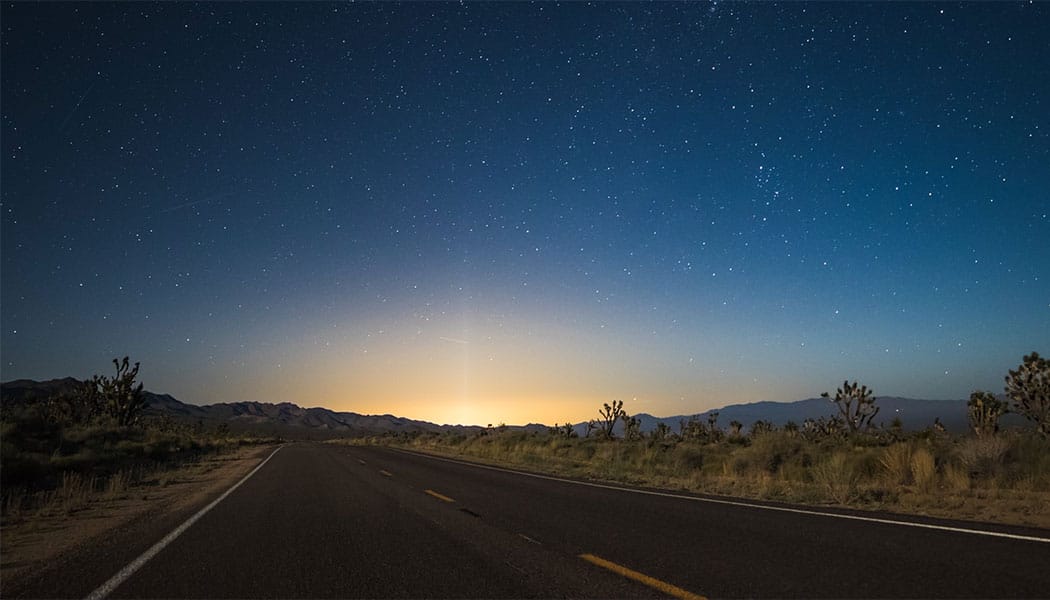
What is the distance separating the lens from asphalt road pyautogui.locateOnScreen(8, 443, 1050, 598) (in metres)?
5.52

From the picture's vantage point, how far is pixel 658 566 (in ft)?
20.5

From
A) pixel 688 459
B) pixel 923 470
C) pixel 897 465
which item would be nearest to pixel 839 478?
pixel 923 470

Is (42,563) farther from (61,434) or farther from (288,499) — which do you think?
(61,434)

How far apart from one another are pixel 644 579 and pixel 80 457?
25.5 meters

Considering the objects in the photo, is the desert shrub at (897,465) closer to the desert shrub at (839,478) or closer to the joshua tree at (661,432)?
the desert shrub at (839,478)

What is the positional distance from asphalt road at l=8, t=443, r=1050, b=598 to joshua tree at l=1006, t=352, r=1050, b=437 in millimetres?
23375

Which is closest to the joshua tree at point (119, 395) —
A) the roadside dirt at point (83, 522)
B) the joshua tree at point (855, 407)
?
the roadside dirt at point (83, 522)

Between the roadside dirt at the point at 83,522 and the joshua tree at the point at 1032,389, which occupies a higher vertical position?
the joshua tree at the point at 1032,389

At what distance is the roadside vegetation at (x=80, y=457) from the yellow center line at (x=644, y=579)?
11213 mm

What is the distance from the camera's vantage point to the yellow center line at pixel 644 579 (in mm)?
5176

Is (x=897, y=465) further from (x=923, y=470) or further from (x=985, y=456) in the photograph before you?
(x=985, y=456)

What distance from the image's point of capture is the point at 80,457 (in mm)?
23219

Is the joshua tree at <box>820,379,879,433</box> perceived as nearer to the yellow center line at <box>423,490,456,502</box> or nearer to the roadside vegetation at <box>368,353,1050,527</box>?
the roadside vegetation at <box>368,353,1050,527</box>

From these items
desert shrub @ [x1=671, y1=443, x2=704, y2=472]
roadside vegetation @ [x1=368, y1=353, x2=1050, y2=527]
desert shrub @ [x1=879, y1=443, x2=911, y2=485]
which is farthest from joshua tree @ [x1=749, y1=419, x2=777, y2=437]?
desert shrub @ [x1=879, y1=443, x2=911, y2=485]
